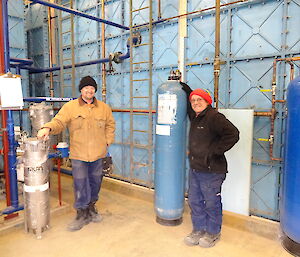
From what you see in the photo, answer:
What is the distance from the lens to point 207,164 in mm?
2822

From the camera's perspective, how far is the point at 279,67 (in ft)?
11.0

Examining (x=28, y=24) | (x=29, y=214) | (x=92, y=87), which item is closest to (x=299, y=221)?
(x=92, y=87)

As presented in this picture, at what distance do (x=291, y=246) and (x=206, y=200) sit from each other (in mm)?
1016

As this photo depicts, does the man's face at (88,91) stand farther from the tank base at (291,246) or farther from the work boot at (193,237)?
the tank base at (291,246)

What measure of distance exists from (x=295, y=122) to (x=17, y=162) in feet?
10.6

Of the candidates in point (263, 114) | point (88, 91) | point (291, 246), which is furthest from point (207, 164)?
point (88, 91)

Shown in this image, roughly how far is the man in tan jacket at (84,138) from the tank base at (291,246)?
2.36 metres

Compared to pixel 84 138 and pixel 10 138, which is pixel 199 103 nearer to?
pixel 84 138

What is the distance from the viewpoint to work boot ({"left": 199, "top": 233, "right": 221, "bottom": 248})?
2.97m

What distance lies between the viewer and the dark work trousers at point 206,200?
2.89 metres

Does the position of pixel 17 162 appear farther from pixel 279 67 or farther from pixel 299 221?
pixel 279 67

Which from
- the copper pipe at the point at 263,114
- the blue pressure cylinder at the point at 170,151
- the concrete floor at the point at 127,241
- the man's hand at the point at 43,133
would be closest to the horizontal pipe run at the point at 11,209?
the concrete floor at the point at 127,241

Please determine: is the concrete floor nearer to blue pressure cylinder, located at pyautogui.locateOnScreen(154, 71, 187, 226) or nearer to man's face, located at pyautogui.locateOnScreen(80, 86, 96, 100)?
blue pressure cylinder, located at pyautogui.locateOnScreen(154, 71, 187, 226)

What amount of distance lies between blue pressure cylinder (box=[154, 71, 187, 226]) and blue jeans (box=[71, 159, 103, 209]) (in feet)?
2.66
